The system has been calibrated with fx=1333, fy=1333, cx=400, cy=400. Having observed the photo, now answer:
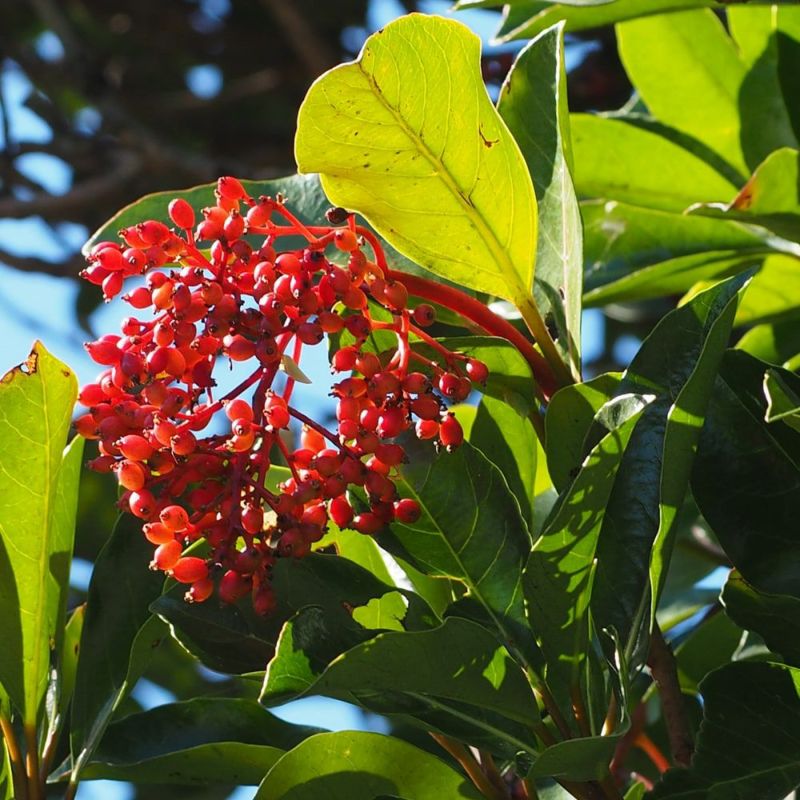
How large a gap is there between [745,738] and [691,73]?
0.97 metres

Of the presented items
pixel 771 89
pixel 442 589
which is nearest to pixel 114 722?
pixel 442 589

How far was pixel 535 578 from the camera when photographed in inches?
41.4

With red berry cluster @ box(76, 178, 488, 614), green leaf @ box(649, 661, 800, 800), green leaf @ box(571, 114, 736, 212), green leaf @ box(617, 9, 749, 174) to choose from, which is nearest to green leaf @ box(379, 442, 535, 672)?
red berry cluster @ box(76, 178, 488, 614)

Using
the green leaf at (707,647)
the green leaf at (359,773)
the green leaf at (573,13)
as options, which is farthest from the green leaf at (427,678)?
the green leaf at (573,13)

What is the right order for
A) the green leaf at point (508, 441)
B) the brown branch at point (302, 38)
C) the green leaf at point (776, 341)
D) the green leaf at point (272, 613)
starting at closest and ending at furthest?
the green leaf at point (272, 613), the green leaf at point (508, 441), the green leaf at point (776, 341), the brown branch at point (302, 38)

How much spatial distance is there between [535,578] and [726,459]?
0.65 ft

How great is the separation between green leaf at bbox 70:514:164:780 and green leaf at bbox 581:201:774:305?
63 centimetres

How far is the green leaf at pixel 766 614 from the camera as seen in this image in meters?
1.06

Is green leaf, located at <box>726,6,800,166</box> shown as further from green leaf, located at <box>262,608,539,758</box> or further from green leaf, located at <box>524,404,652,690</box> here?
green leaf, located at <box>262,608,539,758</box>

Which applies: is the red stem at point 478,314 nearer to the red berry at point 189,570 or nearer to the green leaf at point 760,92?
the red berry at point 189,570

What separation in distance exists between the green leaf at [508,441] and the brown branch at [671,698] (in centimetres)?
17

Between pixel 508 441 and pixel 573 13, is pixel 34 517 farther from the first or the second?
pixel 573 13

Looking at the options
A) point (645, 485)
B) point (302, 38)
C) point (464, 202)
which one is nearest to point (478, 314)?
point (464, 202)

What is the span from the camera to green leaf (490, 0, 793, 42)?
1431 millimetres
